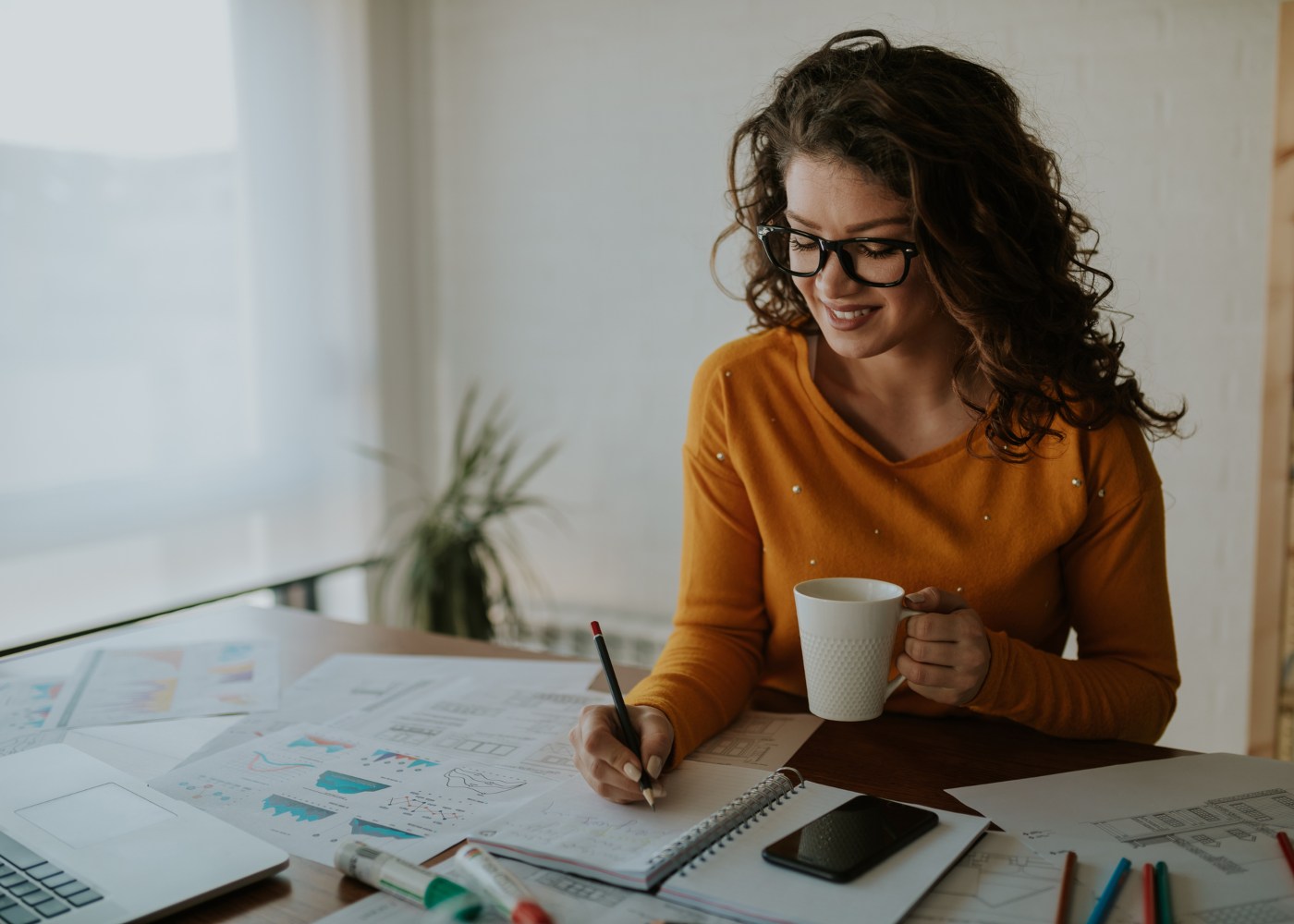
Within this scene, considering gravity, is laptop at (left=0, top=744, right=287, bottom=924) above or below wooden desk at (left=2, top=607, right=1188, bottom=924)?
above

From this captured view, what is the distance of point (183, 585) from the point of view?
2.54 m

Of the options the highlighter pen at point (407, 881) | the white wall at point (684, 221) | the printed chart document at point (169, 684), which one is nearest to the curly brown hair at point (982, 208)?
the white wall at point (684, 221)

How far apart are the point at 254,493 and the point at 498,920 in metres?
2.17

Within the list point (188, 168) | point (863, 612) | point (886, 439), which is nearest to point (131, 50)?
point (188, 168)

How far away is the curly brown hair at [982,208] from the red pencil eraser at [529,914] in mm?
741

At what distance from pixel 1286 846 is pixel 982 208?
0.65m

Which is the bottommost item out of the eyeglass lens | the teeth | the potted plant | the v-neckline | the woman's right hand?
the potted plant

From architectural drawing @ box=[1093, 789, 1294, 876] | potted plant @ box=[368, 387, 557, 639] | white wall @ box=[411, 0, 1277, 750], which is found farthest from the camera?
potted plant @ box=[368, 387, 557, 639]

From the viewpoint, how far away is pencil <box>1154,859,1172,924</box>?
2.39 ft

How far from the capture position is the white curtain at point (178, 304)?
2180mm

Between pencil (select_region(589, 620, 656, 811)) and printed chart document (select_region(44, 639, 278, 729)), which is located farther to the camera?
printed chart document (select_region(44, 639, 278, 729))

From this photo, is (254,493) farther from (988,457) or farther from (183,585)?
(988,457)

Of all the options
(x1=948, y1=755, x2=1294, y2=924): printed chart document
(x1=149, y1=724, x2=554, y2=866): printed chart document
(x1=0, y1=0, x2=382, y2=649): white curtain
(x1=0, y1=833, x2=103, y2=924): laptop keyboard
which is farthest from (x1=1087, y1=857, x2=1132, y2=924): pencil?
(x1=0, y1=0, x2=382, y2=649): white curtain

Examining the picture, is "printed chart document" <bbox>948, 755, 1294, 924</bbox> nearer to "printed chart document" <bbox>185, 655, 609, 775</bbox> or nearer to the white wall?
"printed chart document" <bbox>185, 655, 609, 775</bbox>
